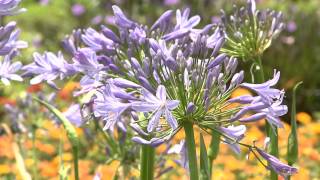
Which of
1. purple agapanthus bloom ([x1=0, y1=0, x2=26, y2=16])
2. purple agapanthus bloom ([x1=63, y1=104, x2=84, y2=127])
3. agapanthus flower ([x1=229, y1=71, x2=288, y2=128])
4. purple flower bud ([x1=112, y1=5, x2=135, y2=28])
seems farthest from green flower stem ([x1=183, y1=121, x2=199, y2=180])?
purple agapanthus bloom ([x1=63, y1=104, x2=84, y2=127])

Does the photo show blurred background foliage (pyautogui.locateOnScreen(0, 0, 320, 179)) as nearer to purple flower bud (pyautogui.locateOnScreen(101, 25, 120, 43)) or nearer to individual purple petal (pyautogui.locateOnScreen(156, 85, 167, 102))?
purple flower bud (pyautogui.locateOnScreen(101, 25, 120, 43))

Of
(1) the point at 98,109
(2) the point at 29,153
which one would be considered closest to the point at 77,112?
(1) the point at 98,109

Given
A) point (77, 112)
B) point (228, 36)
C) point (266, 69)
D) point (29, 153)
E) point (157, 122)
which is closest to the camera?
point (157, 122)

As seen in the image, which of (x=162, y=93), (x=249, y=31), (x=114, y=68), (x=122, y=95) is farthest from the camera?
(x=249, y=31)

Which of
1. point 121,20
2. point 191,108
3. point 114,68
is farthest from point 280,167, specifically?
point 121,20

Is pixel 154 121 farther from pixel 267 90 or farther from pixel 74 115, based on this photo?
pixel 74 115

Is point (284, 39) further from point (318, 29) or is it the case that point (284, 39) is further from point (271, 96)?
point (271, 96)
